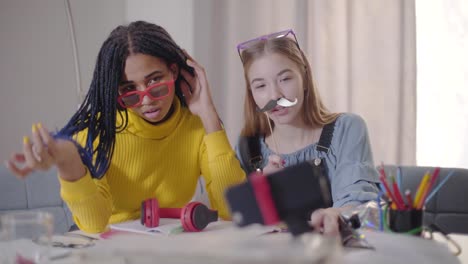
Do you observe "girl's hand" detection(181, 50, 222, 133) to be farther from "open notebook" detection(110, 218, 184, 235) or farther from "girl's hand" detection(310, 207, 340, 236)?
"girl's hand" detection(310, 207, 340, 236)

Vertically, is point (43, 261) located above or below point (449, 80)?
below

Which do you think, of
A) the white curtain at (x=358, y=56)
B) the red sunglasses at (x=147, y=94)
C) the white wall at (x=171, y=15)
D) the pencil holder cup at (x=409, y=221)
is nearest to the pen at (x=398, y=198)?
the pencil holder cup at (x=409, y=221)

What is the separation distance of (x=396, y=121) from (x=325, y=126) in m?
0.86

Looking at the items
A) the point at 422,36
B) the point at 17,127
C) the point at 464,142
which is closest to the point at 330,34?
the point at 422,36

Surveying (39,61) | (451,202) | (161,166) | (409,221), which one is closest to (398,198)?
(409,221)

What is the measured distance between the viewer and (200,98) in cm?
124

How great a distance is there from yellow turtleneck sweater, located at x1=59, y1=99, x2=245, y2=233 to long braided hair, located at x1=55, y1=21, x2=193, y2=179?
0.06 m

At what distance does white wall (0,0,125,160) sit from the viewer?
2.10 metres

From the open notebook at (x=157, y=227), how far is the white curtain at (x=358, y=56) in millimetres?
1229

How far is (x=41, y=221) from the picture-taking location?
2.18ft

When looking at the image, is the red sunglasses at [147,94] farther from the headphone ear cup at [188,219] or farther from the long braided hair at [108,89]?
the headphone ear cup at [188,219]

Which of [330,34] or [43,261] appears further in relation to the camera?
[330,34]

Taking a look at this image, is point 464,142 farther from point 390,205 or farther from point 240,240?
point 240,240

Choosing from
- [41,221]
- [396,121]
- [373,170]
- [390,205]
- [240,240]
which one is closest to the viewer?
[240,240]
